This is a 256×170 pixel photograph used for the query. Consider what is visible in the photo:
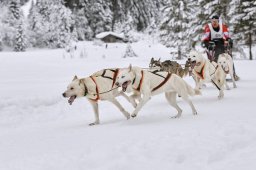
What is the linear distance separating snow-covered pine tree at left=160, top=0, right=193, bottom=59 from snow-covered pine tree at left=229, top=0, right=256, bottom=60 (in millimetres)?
4533

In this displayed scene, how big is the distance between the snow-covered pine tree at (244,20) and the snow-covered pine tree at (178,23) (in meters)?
4.53

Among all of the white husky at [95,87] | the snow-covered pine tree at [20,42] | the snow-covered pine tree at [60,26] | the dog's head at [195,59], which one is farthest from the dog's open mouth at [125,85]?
the snow-covered pine tree at [20,42]

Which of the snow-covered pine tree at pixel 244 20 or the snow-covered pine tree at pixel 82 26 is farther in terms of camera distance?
the snow-covered pine tree at pixel 82 26

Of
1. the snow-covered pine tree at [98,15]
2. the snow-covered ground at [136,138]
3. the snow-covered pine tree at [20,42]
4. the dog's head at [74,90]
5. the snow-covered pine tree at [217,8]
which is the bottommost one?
the snow-covered ground at [136,138]

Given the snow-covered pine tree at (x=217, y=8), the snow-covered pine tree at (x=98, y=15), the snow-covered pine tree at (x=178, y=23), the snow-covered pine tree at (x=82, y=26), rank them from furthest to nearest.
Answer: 1. the snow-covered pine tree at (x=98, y=15)
2. the snow-covered pine tree at (x=82, y=26)
3. the snow-covered pine tree at (x=178, y=23)
4. the snow-covered pine tree at (x=217, y=8)

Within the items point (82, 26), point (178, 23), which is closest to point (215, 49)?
point (178, 23)

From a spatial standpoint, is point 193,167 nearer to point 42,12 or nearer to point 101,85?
point 101,85

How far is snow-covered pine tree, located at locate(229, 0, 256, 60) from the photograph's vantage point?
77.9 feet

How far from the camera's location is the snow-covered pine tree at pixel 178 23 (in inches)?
1129

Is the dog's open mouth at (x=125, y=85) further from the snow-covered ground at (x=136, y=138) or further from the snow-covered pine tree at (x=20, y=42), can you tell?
the snow-covered pine tree at (x=20, y=42)

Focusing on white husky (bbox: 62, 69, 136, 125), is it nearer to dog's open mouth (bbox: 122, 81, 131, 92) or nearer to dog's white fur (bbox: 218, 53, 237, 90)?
dog's open mouth (bbox: 122, 81, 131, 92)

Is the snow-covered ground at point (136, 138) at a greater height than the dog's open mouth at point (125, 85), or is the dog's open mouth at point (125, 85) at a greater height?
the dog's open mouth at point (125, 85)

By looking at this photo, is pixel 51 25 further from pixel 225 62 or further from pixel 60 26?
pixel 225 62

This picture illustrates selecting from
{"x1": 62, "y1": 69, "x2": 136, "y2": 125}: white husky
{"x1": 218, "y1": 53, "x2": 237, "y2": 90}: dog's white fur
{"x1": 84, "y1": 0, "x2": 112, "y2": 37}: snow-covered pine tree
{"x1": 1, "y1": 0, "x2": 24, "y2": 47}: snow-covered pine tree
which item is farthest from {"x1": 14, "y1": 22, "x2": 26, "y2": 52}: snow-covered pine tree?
{"x1": 62, "y1": 69, "x2": 136, "y2": 125}: white husky
